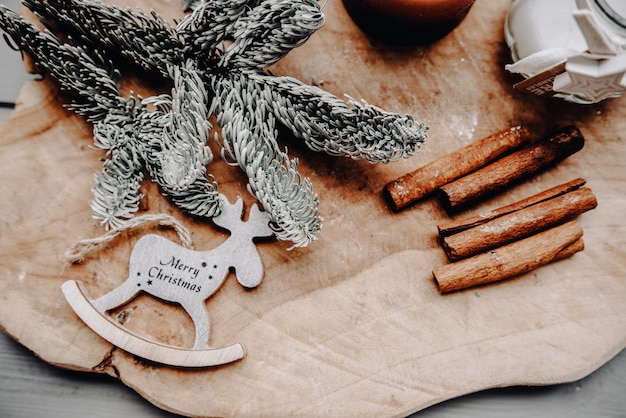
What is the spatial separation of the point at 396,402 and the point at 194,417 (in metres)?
0.34

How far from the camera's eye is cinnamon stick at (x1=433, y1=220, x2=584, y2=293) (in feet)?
3.07

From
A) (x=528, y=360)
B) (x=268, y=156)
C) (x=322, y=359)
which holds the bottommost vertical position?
(x=528, y=360)

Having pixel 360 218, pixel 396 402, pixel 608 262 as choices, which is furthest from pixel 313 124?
pixel 608 262

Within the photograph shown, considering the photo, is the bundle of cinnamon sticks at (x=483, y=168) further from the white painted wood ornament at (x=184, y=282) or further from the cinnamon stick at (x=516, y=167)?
the white painted wood ornament at (x=184, y=282)

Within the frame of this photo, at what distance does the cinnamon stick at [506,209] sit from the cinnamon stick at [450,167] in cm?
8

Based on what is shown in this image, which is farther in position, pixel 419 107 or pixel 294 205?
pixel 419 107

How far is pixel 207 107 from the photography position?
0.95 m

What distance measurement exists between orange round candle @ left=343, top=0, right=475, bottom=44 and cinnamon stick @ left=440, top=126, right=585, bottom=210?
28cm

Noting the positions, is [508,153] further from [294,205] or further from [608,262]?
[294,205]

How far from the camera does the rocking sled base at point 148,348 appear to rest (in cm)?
87

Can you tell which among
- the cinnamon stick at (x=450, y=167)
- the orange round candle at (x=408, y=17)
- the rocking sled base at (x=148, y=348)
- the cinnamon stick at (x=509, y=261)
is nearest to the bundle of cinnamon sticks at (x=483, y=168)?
the cinnamon stick at (x=450, y=167)

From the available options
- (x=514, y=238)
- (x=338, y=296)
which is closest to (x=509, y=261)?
(x=514, y=238)

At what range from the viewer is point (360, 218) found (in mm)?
982

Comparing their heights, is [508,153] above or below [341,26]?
below
